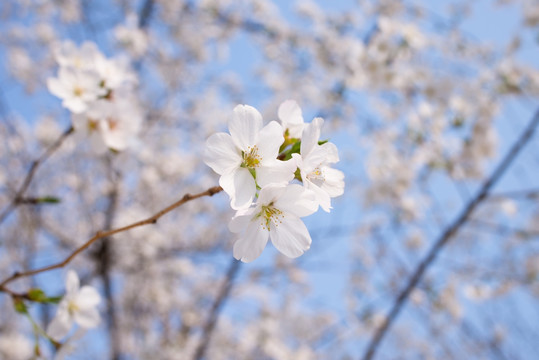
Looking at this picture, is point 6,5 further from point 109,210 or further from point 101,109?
point 101,109

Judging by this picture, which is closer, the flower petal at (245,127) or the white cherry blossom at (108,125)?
the flower petal at (245,127)

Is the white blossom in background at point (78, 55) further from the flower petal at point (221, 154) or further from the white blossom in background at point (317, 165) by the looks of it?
the white blossom in background at point (317, 165)

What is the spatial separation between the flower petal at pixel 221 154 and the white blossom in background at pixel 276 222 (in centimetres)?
9

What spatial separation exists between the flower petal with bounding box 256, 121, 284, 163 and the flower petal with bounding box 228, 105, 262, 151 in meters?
0.02

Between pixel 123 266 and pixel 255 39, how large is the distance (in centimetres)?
347

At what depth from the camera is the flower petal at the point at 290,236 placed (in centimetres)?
79

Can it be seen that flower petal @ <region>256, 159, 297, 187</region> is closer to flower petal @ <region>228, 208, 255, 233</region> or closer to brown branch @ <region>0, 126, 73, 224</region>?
flower petal @ <region>228, 208, 255, 233</region>

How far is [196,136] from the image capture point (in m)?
5.79

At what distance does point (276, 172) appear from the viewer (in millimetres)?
726

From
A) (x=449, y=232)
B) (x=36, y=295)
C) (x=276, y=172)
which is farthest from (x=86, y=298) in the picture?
(x=449, y=232)

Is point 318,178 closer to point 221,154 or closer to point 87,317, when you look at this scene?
point 221,154

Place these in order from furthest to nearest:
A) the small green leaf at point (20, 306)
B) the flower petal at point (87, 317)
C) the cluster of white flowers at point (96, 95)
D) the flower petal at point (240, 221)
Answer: the cluster of white flowers at point (96, 95) < the flower petal at point (87, 317) < the small green leaf at point (20, 306) < the flower petal at point (240, 221)

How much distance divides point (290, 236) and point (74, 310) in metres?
0.70

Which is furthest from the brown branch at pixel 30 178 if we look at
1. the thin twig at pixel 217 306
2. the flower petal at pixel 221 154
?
the thin twig at pixel 217 306
